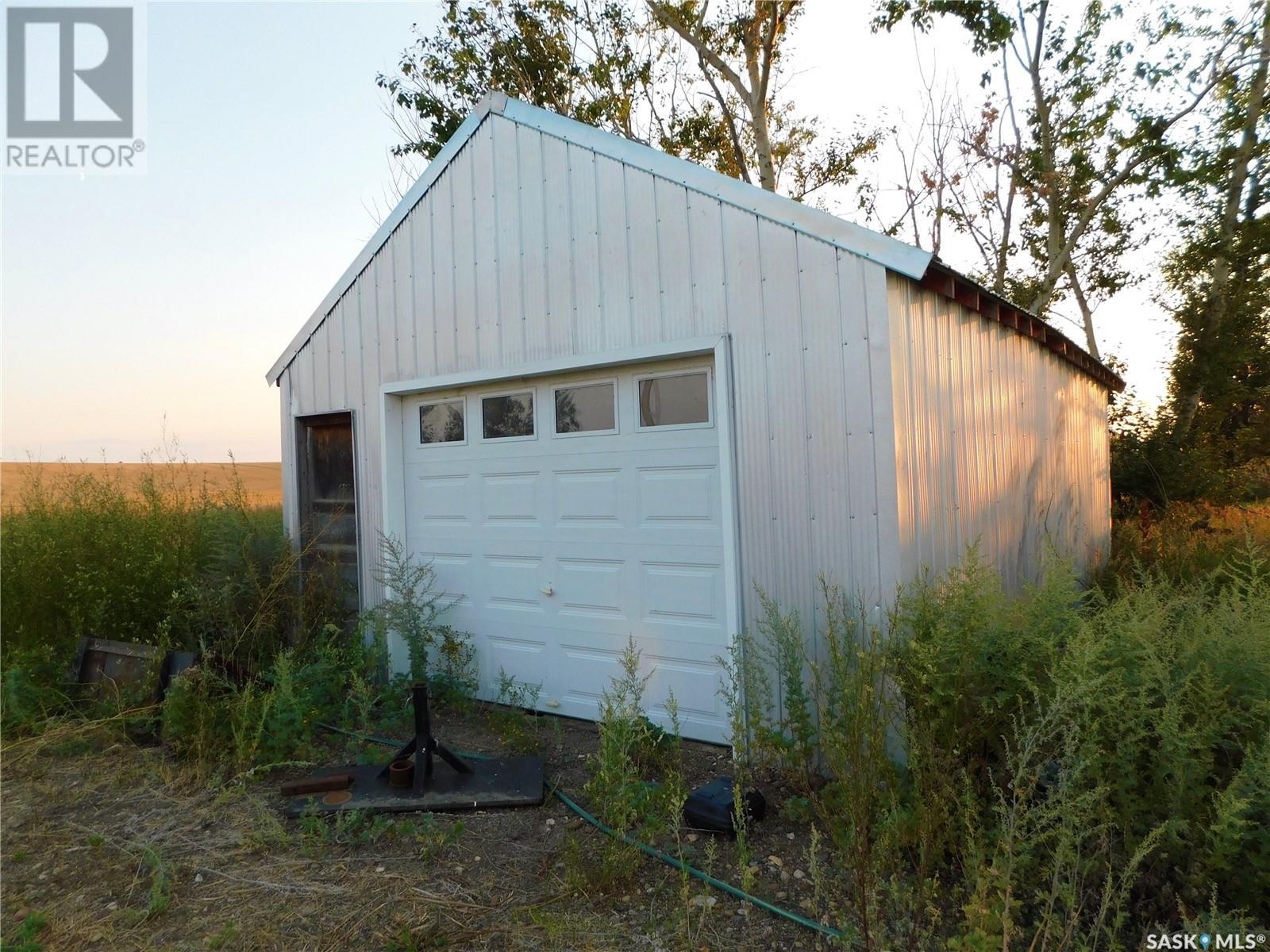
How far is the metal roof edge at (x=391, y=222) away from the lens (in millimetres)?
6602

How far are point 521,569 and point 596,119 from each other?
41.2ft

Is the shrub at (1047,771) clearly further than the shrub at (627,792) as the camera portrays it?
No

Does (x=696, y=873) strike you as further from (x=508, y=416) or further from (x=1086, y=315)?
(x=1086, y=315)

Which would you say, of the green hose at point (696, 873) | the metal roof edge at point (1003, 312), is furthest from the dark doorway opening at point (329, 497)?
the metal roof edge at point (1003, 312)

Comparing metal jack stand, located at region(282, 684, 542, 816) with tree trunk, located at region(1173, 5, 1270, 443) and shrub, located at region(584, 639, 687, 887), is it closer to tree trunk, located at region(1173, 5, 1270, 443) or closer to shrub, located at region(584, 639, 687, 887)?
shrub, located at region(584, 639, 687, 887)

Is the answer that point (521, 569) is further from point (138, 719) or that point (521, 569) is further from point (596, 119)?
point (596, 119)

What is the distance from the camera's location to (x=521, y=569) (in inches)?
256

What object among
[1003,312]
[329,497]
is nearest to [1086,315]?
[1003,312]

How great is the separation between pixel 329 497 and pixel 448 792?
3.98 meters

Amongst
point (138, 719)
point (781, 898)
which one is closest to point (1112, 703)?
point (781, 898)

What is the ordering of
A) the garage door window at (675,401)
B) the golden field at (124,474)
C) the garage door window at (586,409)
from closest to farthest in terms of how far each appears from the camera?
the garage door window at (675,401), the garage door window at (586,409), the golden field at (124,474)

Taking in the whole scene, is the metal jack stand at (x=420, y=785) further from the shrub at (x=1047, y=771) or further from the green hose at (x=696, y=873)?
the shrub at (x=1047, y=771)

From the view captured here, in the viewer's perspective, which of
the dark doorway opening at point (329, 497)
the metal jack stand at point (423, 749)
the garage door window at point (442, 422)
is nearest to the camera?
the metal jack stand at point (423, 749)

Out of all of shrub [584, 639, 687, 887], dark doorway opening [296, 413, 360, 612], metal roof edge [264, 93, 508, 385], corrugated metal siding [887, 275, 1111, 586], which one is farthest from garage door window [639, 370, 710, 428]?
dark doorway opening [296, 413, 360, 612]
